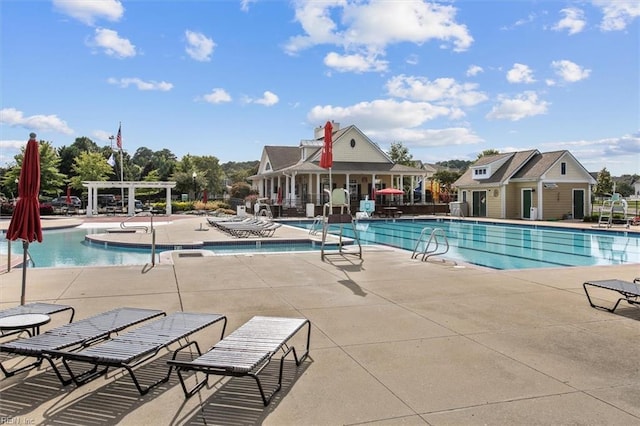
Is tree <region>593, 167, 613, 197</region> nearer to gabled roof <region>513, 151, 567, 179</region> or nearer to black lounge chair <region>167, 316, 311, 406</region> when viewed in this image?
gabled roof <region>513, 151, 567, 179</region>

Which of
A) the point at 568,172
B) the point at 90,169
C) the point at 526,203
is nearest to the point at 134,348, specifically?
the point at 526,203

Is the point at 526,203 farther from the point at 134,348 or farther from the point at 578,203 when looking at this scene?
the point at 134,348

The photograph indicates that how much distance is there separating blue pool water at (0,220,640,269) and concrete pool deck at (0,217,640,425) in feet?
13.2

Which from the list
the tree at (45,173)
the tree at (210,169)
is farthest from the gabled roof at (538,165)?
the tree at (210,169)

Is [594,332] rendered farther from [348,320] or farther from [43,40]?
[43,40]

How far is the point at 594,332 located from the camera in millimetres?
4812

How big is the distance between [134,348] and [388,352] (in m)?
2.20

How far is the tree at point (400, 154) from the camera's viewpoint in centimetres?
5088

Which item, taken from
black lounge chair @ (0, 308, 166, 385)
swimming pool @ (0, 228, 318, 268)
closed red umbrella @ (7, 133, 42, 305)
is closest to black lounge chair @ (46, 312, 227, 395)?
black lounge chair @ (0, 308, 166, 385)

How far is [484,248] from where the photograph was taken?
15.7m

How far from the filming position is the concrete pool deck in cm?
301

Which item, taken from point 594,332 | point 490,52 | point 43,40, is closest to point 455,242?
point 490,52

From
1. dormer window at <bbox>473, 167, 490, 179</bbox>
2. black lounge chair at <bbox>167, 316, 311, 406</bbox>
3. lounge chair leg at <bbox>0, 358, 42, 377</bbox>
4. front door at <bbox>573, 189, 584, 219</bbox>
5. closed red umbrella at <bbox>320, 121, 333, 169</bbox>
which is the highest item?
dormer window at <bbox>473, 167, 490, 179</bbox>

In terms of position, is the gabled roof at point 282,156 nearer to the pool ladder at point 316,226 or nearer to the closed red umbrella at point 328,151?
the pool ladder at point 316,226
